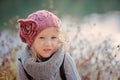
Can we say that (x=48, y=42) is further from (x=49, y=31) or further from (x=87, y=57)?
(x=87, y=57)

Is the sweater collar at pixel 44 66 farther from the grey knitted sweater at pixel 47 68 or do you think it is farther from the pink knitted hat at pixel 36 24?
the pink knitted hat at pixel 36 24

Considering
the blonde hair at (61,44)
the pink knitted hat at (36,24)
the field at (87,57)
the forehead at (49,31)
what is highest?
the pink knitted hat at (36,24)

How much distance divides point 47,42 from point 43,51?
78mm

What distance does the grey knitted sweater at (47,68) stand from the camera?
9.56 feet

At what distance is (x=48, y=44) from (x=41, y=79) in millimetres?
265

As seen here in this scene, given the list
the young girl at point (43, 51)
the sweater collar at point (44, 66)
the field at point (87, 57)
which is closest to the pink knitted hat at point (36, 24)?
the young girl at point (43, 51)

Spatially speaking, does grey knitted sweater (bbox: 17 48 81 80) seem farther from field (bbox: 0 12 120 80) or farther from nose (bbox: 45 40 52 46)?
field (bbox: 0 12 120 80)

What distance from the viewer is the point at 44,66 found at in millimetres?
2906

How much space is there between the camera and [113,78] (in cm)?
402

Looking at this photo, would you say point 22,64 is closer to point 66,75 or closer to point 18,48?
point 66,75

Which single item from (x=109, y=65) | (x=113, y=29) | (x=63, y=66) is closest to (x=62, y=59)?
(x=63, y=66)

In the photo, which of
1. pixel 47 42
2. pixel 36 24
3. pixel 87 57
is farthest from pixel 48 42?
pixel 87 57

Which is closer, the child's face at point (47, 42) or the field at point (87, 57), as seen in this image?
the child's face at point (47, 42)

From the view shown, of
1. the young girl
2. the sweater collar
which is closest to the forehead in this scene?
the young girl
